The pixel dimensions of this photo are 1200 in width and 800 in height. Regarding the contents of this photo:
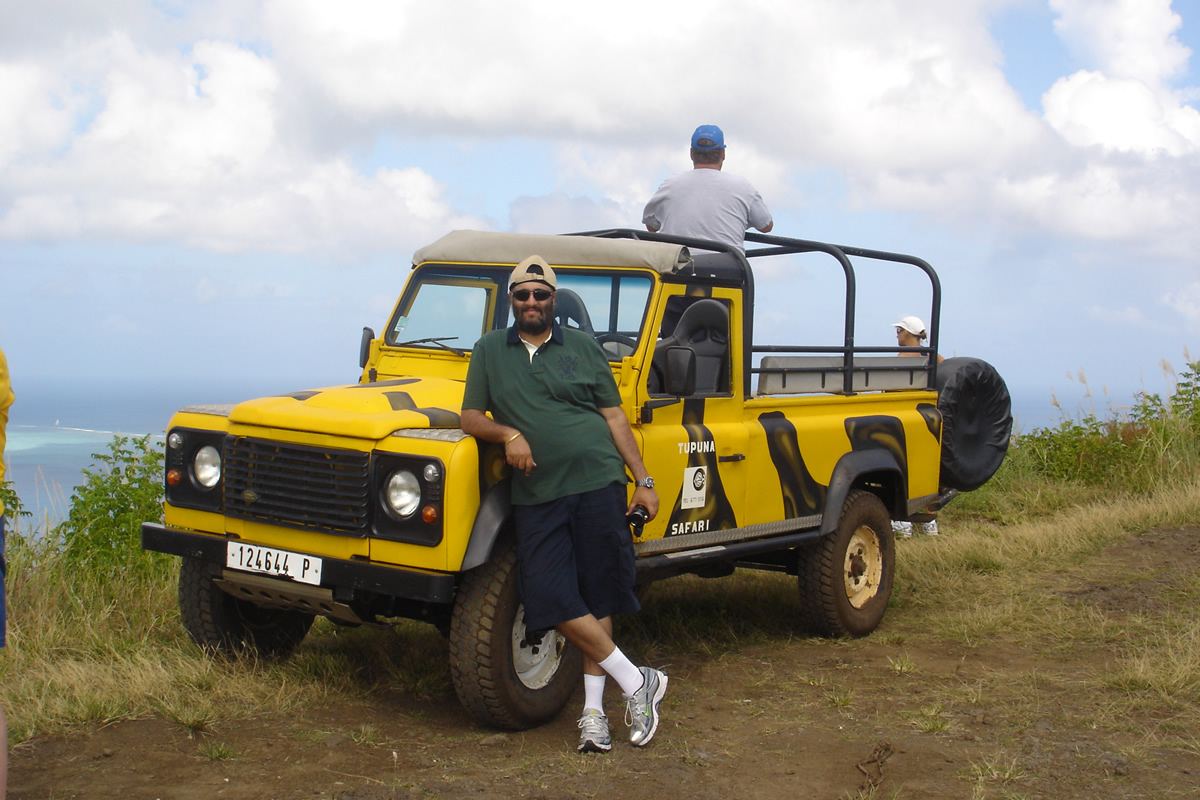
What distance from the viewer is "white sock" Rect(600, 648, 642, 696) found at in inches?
182

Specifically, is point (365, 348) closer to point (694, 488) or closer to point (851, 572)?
point (694, 488)

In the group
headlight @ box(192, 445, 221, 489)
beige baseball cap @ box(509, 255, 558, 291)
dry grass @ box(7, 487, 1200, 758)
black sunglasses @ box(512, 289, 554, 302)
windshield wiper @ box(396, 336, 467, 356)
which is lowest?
dry grass @ box(7, 487, 1200, 758)

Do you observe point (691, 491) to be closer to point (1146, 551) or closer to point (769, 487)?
point (769, 487)

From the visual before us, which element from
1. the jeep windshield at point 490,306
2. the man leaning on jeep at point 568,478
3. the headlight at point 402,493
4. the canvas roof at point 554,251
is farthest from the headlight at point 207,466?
the canvas roof at point 554,251

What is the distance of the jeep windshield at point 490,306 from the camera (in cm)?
548

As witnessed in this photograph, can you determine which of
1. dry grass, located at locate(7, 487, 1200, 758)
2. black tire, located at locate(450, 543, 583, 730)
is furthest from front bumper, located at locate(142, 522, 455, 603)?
dry grass, located at locate(7, 487, 1200, 758)

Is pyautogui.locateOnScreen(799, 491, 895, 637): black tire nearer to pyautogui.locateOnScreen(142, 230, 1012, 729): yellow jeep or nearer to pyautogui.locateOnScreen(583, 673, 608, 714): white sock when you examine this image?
pyautogui.locateOnScreen(142, 230, 1012, 729): yellow jeep

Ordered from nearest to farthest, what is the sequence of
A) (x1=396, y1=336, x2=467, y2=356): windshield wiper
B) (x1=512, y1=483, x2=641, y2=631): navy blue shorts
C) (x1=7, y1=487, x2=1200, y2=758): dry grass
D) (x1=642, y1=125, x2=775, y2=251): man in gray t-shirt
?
(x1=512, y1=483, x2=641, y2=631): navy blue shorts
(x1=7, y1=487, x2=1200, y2=758): dry grass
(x1=396, y1=336, x2=467, y2=356): windshield wiper
(x1=642, y1=125, x2=775, y2=251): man in gray t-shirt

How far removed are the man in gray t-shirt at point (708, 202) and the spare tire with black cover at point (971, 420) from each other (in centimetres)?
183

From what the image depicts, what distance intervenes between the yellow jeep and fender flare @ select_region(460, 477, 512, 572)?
0.4 inches

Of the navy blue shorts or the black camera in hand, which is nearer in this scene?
the navy blue shorts

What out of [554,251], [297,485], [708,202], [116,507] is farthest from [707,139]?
[116,507]

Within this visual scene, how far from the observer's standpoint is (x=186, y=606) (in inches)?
209

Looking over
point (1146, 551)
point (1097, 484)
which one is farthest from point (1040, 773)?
point (1097, 484)
